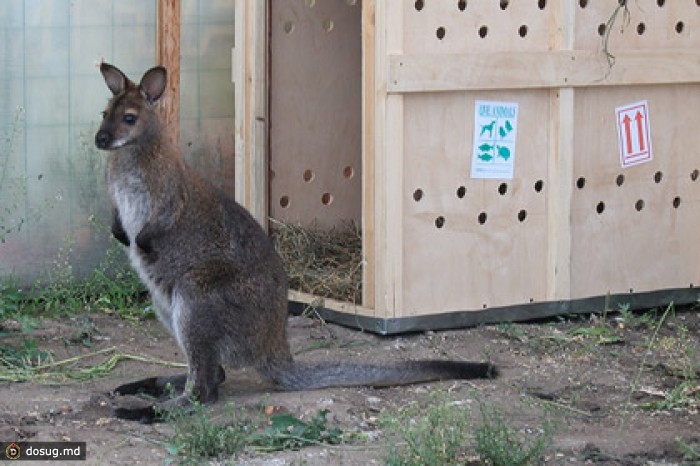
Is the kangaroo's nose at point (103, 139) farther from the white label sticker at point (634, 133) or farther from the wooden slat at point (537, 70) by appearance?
the white label sticker at point (634, 133)

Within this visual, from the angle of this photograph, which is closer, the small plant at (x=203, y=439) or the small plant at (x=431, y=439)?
the small plant at (x=431, y=439)

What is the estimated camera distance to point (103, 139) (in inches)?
255

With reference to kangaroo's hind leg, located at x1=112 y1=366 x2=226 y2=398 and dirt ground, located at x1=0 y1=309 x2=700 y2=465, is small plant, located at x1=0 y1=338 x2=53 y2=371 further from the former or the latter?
kangaroo's hind leg, located at x1=112 y1=366 x2=226 y2=398

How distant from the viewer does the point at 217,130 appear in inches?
343

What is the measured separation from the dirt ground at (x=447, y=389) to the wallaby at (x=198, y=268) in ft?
0.36

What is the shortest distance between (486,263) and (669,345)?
1030 millimetres

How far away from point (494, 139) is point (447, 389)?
1.51 m

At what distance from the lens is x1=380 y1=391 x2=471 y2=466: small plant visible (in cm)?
512

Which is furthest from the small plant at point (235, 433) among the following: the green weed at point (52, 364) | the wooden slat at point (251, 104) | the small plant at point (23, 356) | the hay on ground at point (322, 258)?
the wooden slat at point (251, 104)

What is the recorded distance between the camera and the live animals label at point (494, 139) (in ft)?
24.5

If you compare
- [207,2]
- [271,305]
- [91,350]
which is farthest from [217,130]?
[271,305]

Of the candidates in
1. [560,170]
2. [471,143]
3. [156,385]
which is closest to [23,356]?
[156,385]

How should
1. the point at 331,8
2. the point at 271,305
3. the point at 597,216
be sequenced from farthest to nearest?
the point at 331,8 < the point at 597,216 < the point at 271,305

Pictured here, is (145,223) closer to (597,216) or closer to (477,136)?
(477,136)
